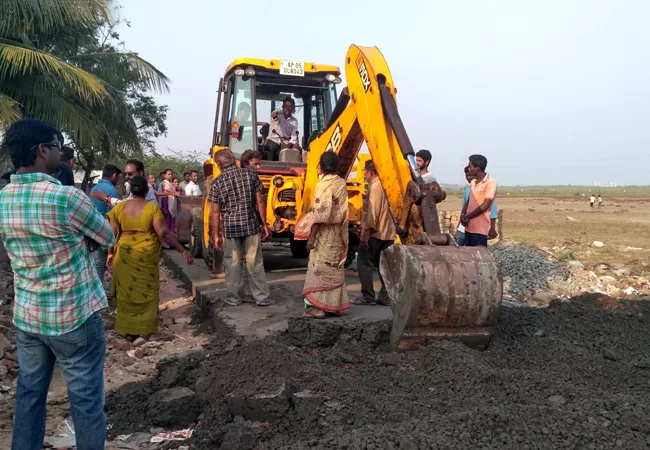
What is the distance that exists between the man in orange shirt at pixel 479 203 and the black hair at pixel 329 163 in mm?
1748

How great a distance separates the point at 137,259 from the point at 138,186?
0.71 m

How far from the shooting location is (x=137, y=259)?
18.9 ft

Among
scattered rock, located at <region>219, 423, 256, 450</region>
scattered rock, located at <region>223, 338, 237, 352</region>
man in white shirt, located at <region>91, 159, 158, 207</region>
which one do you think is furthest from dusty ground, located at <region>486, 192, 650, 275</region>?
scattered rock, located at <region>219, 423, 256, 450</region>

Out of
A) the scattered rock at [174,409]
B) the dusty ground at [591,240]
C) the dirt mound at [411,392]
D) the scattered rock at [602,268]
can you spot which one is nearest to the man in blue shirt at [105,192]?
the dirt mound at [411,392]

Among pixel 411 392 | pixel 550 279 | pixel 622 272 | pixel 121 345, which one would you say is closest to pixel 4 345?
pixel 121 345

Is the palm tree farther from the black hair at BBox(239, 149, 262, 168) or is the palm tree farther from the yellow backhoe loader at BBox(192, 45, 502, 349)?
the yellow backhoe loader at BBox(192, 45, 502, 349)

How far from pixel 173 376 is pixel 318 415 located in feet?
4.31

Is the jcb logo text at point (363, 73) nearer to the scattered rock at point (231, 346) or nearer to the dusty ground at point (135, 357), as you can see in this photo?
the scattered rock at point (231, 346)

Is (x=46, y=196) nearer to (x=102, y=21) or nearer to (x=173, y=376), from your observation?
(x=173, y=376)

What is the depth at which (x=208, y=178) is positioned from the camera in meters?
8.88

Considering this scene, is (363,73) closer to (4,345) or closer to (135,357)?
(135,357)

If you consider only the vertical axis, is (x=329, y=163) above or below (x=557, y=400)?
above

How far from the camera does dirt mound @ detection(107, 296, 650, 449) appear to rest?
3.05 m

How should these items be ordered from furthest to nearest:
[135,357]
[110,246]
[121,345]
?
[121,345]
[135,357]
[110,246]
